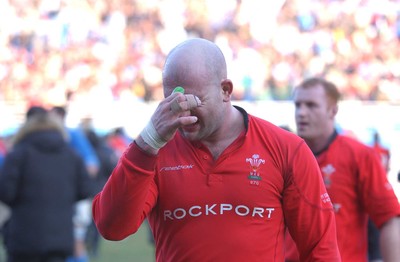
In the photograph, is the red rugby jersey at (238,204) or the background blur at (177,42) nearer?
the red rugby jersey at (238,204)

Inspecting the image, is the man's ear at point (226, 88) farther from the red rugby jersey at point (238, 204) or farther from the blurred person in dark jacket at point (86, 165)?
the blurred person in dark jacket at point (86, 165)

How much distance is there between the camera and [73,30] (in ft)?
87.7

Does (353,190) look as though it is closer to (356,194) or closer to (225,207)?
(356,194)

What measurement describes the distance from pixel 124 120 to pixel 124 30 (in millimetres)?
5063

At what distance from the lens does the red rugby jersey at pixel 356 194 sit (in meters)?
5.41

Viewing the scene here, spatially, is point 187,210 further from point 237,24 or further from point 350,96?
point 237,24

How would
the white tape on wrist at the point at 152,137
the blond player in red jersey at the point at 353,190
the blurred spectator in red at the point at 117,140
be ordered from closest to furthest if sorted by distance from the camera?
the white tape on wrist at the point at 152,137 → the blond player in red jersey at the point at 353,190 → the blurred spectator in red at the point at 117,140

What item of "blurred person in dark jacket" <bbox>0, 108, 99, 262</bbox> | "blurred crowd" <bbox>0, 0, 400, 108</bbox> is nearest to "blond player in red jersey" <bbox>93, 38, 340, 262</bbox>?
"blurred person in dark jacket" <bbox>0, 108, 99, 262</bbox>

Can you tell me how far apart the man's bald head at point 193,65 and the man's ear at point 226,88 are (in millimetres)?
19

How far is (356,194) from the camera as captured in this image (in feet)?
A: 18.3

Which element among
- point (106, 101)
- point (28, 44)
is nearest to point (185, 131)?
point (106, 101)

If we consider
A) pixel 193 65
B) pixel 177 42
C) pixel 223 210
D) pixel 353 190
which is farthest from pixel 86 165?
pixel 177 42

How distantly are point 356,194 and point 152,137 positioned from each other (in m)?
2.52

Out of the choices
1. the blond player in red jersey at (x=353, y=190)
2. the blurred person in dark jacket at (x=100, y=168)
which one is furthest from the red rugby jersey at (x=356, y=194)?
the blurred person in dark jacket at (x=100, y=168)
